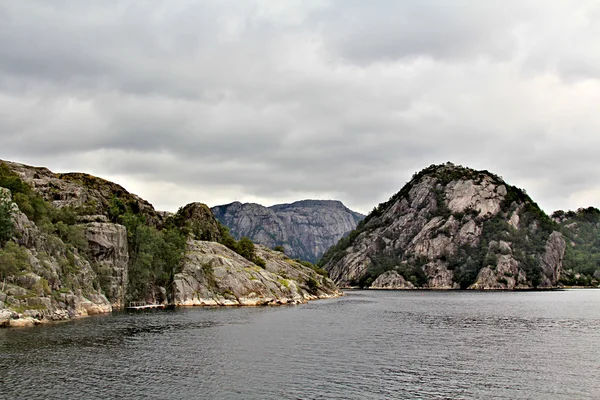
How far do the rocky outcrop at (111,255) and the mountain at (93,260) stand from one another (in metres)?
0.26

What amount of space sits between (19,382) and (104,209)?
433 ft

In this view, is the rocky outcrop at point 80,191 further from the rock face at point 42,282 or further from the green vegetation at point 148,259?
the rock face at point 42,282

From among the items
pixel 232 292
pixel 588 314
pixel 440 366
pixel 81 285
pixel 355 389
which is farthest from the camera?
pixel 232 292

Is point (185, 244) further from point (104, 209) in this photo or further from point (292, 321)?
point (292, 321)

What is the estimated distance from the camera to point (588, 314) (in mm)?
131500

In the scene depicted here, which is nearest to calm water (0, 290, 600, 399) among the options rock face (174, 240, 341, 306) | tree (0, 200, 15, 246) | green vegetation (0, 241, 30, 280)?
green vegetation (0, 241, 30, 280)

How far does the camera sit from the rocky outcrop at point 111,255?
13800 centimetres

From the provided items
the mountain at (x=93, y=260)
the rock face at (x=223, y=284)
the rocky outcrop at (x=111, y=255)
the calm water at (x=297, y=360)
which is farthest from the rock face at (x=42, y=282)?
the rock face at (x=223, y=284)

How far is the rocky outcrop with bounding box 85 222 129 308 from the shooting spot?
13800 centimetres

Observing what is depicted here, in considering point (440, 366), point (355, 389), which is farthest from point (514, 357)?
point (355, 389)

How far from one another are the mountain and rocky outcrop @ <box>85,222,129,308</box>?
0.85 ft

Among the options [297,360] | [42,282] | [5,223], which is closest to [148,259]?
[42,282]

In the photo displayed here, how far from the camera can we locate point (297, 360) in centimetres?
6438

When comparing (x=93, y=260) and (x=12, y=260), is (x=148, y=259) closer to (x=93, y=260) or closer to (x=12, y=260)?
(x=93, y=260)
